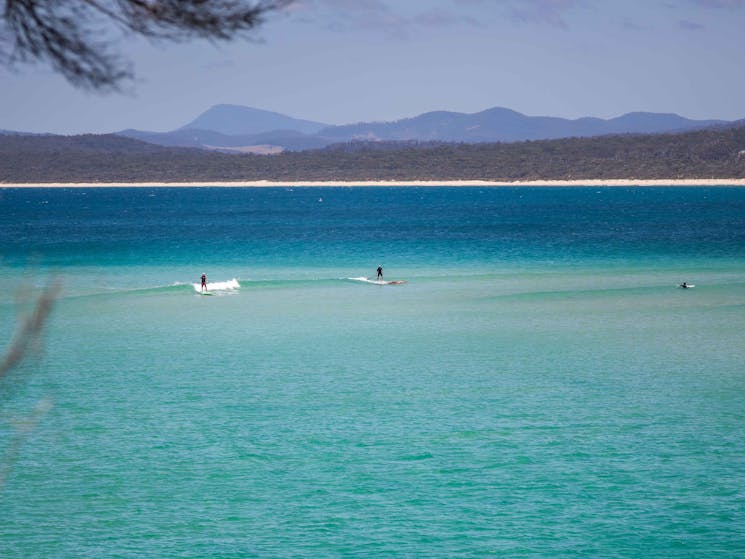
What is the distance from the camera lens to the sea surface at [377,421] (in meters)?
14.5

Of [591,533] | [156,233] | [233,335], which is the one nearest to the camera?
[591,533]

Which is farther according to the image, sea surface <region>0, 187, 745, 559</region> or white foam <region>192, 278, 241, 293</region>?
white foam <region>192, 278, 241, 293</region>

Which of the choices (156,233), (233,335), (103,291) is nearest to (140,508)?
(233,335)

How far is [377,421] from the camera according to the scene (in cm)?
1998

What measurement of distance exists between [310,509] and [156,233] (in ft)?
249

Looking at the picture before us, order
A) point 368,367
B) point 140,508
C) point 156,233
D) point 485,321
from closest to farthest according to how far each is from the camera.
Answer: point 140,508, point 368,367, point 485,321, point 156,233

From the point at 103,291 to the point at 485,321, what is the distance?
58.3ft

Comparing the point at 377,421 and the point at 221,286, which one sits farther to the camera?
the point at 221,286

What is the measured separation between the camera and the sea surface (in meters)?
14.5

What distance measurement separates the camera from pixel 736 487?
1584cm

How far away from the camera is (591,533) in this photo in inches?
567

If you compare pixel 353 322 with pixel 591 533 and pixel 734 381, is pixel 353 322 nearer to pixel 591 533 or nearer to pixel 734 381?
pixel 734 381

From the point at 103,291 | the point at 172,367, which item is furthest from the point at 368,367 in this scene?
the point at 103,291

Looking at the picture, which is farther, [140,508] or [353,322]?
[353,322]
